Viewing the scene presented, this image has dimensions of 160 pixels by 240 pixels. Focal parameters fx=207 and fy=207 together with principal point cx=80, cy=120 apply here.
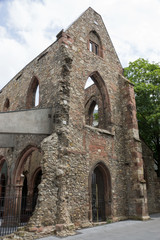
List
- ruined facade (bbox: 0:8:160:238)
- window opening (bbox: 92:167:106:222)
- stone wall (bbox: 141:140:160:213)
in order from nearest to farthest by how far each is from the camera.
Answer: ruined facade (bbox: 0:8:160:238) < window opening (bbox: 92:167:106:222) < stone wall (bbox: 141:140:160:213)

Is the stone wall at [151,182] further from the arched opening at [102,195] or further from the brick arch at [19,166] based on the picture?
the brick arch at [19,166]

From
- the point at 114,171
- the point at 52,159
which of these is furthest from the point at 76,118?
the point at 114,171

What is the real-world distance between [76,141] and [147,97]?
8017 mm

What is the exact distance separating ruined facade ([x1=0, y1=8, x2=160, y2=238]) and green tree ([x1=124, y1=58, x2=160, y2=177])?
266 centimetres

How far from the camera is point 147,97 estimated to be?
14.9 m

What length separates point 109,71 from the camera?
12.5 meters

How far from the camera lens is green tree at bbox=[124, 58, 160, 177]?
14.4 meters

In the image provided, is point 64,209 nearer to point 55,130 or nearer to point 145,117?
point 55,130

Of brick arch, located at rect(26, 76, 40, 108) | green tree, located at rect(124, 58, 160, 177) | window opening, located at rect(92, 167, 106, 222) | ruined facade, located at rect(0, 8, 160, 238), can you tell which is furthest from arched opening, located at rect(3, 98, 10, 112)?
green tree, located at rect(124, 58, 160, 177)

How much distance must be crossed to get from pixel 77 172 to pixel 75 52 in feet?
19.8

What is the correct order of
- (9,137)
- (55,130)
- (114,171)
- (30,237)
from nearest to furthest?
(30,237)
(55,130)
(114,171)
(9,137)

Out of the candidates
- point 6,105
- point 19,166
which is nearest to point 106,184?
point 19,166

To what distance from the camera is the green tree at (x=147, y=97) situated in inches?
566

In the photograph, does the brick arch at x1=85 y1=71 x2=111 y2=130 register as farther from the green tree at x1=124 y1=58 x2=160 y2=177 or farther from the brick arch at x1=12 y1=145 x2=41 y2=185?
the brick arch at x1=12 y1=145 x2=41 y2=185
